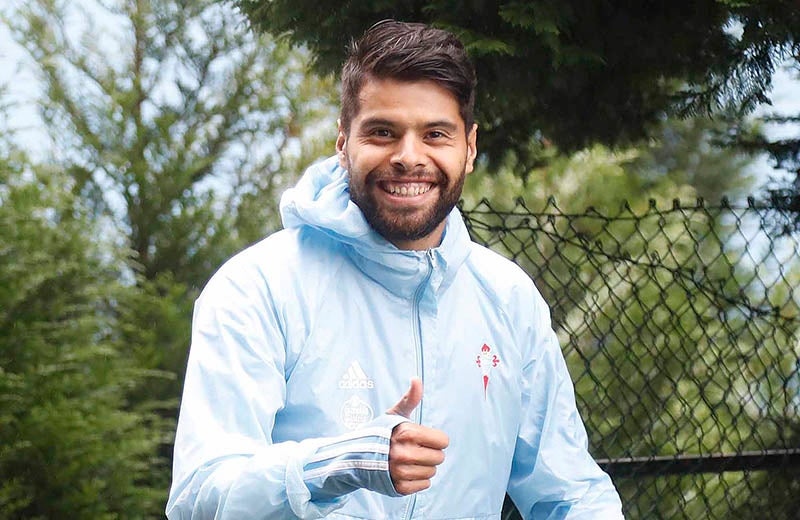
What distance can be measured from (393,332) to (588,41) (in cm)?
139

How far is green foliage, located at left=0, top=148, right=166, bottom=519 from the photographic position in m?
5.39

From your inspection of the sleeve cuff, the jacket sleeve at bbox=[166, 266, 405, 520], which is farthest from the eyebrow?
the sleeve cuff

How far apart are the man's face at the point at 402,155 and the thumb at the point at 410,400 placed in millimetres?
510

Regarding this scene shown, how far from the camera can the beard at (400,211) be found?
6.83 ft

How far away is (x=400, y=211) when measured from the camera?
82.0 inches

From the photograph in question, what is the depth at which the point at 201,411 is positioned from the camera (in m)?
1.80

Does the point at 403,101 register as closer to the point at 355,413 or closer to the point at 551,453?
the point at 355,413

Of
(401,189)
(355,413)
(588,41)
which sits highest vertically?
(588,41)

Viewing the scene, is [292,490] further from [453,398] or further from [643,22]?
[643,22]

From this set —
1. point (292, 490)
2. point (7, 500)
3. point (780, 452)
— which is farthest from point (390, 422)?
point (7, 500)

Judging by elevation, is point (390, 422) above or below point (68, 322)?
below

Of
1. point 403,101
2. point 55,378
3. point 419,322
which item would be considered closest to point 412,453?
point 419,322

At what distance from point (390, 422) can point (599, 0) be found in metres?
1.93

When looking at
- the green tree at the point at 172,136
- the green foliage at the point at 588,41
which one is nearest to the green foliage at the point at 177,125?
the green tree at the point at 172,136
